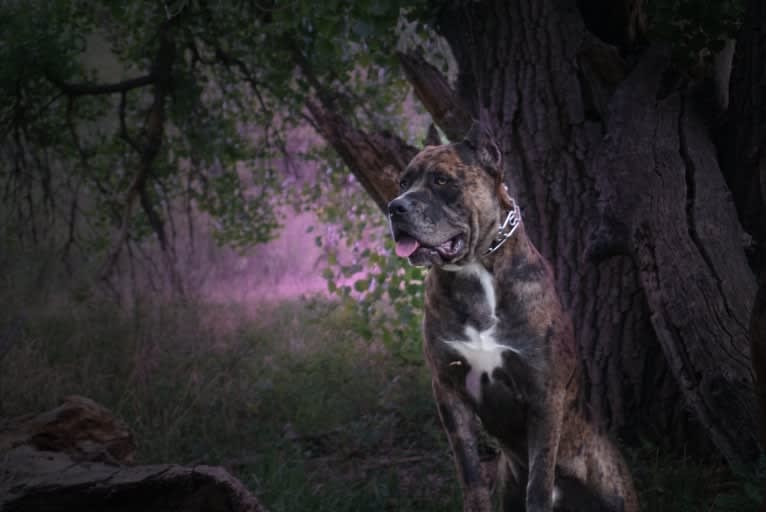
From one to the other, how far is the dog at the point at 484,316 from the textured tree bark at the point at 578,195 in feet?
4.70

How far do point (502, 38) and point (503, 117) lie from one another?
488 mm

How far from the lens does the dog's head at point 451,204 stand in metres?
2.96

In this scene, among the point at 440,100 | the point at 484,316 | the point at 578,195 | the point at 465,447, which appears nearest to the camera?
the point at 484,316

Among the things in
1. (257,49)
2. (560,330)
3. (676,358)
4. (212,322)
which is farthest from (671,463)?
(257,49)

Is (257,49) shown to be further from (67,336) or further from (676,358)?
(676,358)

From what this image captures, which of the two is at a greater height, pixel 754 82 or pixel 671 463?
pixel 754 82

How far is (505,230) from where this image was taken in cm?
311

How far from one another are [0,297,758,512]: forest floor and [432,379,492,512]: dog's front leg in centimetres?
103

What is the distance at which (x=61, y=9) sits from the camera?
576 cm

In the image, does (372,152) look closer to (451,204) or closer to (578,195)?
(578,195)

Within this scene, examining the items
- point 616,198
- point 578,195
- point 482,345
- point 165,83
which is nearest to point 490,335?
point 482,345

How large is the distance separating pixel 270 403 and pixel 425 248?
3.42 meters

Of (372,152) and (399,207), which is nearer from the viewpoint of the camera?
(399,207)

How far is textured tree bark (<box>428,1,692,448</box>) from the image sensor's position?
4570mm
